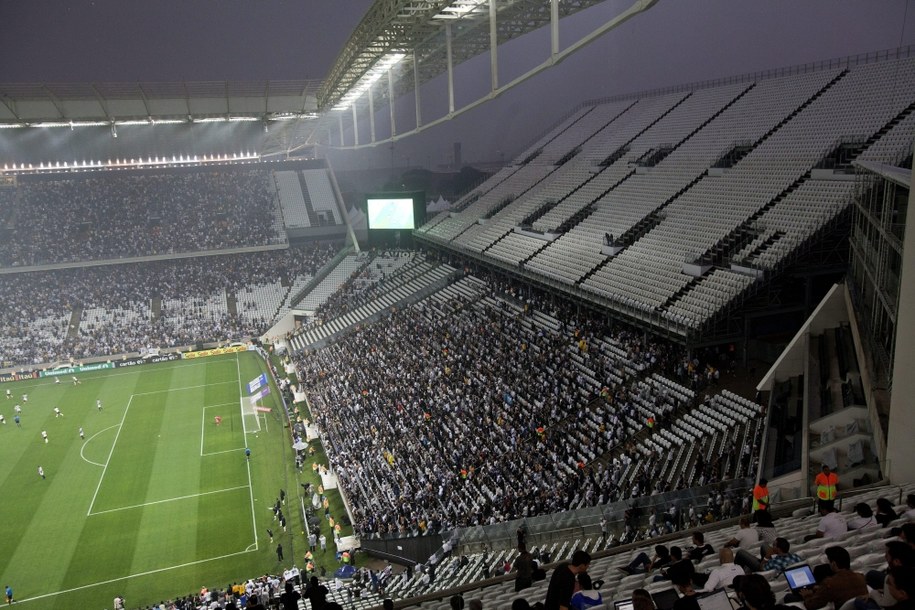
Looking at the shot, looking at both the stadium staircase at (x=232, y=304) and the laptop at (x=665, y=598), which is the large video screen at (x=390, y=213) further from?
the laptop at (x=665, y=598)

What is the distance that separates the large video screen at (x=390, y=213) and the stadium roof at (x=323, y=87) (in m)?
6.78

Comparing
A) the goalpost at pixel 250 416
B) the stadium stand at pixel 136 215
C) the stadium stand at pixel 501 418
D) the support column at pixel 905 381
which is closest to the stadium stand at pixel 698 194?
the stadium stand at pixel 501 418

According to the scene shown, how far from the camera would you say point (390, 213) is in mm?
50156

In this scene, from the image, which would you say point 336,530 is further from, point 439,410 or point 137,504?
point 137,504

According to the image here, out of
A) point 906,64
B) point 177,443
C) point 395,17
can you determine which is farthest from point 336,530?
point 906,64

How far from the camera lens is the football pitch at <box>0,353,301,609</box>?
19.9 metres

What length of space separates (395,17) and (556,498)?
46.8ft

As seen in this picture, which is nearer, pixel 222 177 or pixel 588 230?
pixel 588 230

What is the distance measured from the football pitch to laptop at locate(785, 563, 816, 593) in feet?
57.3

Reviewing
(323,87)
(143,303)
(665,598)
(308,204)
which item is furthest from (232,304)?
(665,598)

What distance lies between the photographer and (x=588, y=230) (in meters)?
32.5

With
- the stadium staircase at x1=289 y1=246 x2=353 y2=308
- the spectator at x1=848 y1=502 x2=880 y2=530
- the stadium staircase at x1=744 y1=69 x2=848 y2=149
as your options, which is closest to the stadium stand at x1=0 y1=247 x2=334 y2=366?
the stadium staircase at x1=289 y1=246 x2=353 y2=308

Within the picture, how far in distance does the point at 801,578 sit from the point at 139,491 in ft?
80.6

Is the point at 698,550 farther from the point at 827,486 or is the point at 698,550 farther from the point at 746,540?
the point at 827,486
